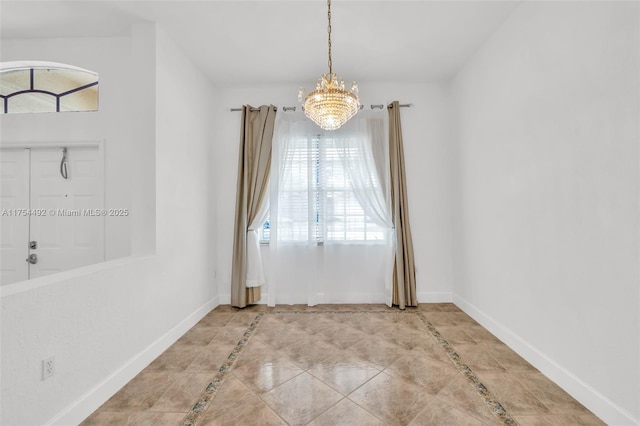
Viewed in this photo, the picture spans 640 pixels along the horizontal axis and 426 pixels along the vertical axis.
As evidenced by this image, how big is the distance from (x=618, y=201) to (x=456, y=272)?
2357mm

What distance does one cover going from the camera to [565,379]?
1.98 m

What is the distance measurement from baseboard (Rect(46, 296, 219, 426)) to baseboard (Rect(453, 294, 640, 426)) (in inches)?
124

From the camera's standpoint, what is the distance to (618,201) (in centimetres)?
162

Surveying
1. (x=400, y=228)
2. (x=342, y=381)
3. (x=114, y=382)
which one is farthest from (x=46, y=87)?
(x=400, y=228)

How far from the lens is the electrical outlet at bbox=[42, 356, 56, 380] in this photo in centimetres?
156

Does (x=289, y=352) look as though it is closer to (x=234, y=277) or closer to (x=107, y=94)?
(x=234, y=277)

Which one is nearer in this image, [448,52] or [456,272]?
[448,52]

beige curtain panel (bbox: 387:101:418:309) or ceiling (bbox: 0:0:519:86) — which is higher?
ceiling (bbox: 0:0:519:86)

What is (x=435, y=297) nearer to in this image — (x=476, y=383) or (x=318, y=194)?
(x=476, y=383)

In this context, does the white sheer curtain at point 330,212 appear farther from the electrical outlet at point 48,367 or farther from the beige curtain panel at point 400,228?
the electrical outlet at point 48,367

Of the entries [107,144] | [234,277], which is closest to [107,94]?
[107,144]

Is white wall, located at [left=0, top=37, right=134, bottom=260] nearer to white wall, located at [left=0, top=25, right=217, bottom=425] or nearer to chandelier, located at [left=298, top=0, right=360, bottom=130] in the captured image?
white wall, located at [left=0, top=25, right=217, bottom=425]

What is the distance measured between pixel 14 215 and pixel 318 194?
129 inches

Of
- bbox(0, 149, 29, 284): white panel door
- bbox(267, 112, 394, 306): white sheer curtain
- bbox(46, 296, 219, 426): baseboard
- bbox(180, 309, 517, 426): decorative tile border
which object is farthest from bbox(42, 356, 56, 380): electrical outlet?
bbox(267, 112, 394, 306): white sheer curtain
